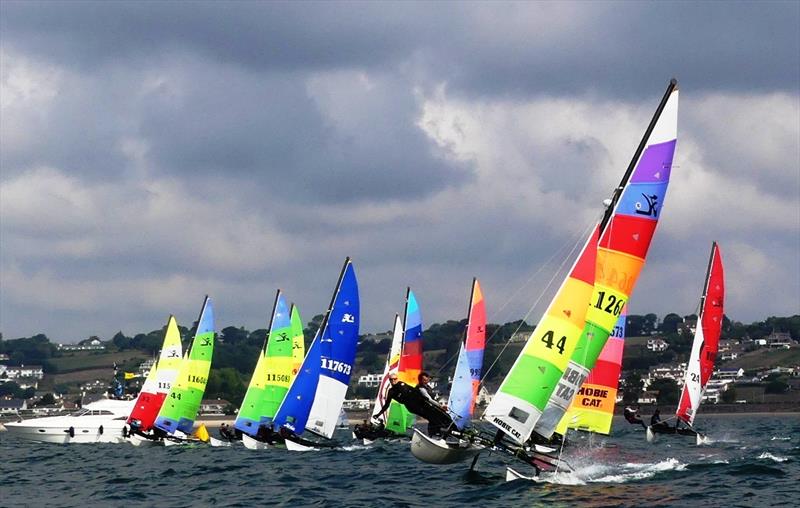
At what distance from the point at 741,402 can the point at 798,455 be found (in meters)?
130

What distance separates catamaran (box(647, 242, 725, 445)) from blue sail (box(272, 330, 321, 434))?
18.3 m

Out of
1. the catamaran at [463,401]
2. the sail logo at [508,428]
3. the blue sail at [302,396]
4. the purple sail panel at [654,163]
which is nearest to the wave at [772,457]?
the catamaran at [463,401]

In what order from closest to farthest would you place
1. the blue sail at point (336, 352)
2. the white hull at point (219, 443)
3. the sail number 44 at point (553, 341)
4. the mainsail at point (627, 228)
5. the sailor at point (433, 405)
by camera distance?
the sail number 44 at point (553, 341), the mainsail at point (627, 228), the sailor at point (433, 405), the blue sail at point (336, 352), the white hull at point (219, 443)

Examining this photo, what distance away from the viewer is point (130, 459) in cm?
4838

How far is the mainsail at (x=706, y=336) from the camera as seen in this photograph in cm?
5759

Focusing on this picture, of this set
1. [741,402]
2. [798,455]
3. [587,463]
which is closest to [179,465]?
[587,463]

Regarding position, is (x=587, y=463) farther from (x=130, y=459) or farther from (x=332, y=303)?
(x=130, y=459)

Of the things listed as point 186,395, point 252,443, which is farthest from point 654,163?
point 186,395

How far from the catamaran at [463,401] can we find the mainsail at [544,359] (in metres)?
2.80

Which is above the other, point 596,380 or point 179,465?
point 596,380

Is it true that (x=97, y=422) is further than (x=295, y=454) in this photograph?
Yes

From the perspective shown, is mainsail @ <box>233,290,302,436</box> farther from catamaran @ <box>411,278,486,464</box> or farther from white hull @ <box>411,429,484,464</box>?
white hull @ <box>411,429,484,464</box>

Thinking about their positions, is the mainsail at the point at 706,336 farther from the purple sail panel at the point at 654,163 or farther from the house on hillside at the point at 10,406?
the house on hillside at the point at 10,406

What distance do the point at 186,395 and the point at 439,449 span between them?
28.2 meters
